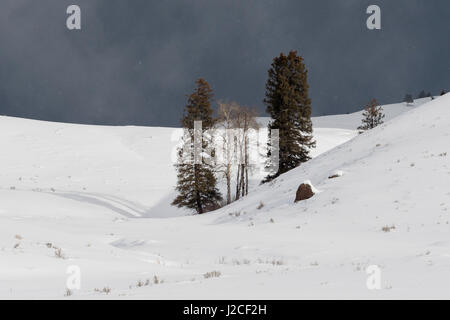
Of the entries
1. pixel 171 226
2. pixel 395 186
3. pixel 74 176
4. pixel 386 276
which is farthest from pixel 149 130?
pixel 386 276

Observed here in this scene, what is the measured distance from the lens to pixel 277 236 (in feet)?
52.1

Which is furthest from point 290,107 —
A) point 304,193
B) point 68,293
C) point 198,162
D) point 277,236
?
point 68,293

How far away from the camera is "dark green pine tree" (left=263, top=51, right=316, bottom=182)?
3584 centimetres

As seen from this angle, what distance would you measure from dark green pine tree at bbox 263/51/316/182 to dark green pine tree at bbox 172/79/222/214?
18.7 feet

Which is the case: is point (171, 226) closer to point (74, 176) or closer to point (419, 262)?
point (419, 262)

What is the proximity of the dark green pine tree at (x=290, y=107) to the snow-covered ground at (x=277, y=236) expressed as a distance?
579 cm

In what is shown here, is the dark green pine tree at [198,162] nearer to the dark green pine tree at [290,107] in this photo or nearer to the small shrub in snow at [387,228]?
the dark green pine tree at [290,107]

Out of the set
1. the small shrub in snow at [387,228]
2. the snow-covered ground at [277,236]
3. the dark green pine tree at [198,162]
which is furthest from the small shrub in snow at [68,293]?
the dark green pine tree at [198,162]

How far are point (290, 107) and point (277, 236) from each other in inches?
855

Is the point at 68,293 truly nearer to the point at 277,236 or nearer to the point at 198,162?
the point at 277,236

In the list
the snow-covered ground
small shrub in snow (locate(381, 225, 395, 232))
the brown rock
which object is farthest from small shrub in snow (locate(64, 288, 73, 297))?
the brown rock

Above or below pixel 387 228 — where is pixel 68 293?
below

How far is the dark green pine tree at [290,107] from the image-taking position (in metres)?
35.8

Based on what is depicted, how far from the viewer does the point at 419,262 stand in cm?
919
